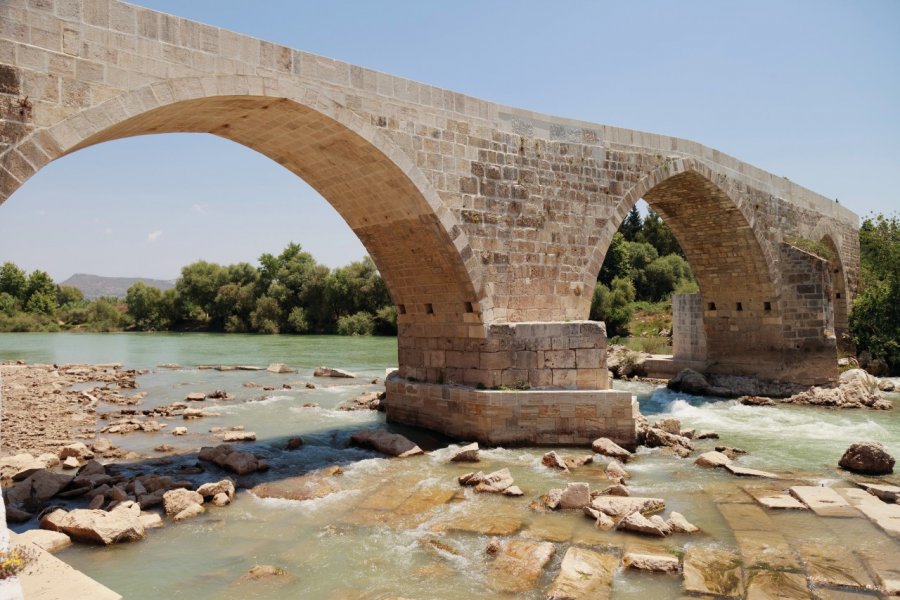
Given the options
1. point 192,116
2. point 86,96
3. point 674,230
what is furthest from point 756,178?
point 86,96


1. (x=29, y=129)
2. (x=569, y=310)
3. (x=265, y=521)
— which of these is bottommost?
(x=265, y=521)

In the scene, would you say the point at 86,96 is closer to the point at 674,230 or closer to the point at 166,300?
the point at 674,230

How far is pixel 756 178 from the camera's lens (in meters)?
13.4

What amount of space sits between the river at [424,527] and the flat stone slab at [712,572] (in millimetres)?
97

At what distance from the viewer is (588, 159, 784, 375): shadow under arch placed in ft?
41.4

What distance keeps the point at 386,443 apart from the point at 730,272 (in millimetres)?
9754

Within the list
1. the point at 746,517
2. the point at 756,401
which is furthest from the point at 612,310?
the point at 746,517

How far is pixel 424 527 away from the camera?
524cm

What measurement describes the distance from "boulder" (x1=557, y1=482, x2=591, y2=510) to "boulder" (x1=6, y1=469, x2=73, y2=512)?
469 centimetres

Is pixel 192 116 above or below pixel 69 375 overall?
above

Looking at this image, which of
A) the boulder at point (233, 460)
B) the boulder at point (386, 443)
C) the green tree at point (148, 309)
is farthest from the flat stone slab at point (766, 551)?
the green tree at point (148, 309)

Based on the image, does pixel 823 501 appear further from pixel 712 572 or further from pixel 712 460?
pixel 712 572

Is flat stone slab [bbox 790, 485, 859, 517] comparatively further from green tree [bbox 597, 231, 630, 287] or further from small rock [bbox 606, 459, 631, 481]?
green tree [bbox 597, 231, 630, 287]

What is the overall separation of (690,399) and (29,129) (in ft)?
40.9
